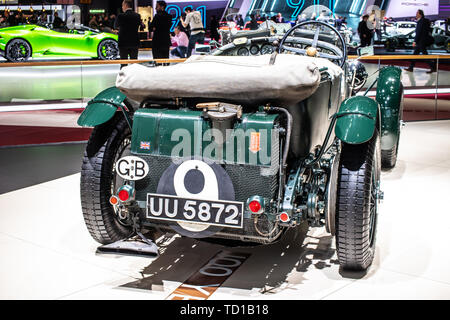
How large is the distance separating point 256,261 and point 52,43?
11.4 m

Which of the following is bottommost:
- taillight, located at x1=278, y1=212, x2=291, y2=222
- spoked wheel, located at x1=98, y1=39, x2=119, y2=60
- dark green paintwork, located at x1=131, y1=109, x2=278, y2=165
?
taillight, located at x1=278, y1=212, x2=291, y2=222

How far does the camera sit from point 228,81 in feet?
9.01

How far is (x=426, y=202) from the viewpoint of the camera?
4453mm

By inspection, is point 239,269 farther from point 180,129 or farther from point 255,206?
point 180,129

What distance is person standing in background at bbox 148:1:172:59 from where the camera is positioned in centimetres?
1025

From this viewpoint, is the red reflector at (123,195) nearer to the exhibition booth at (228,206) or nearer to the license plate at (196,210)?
the exhibition booth at (228,206)

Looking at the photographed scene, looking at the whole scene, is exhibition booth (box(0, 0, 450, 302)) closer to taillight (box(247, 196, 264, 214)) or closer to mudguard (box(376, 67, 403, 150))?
taillight (box(247, 196, 264, 214))

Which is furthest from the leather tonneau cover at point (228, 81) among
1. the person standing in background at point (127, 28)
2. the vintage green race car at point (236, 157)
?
the person standing in background at point (127, 28)

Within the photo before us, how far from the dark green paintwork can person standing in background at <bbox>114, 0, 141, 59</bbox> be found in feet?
22.1

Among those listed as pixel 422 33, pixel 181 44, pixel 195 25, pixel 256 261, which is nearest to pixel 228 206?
pixel 256 261

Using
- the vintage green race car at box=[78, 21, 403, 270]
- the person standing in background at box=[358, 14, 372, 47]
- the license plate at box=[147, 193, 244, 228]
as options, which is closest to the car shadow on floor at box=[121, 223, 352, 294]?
the vintage green race car at box=[78, 21, 403, 270]

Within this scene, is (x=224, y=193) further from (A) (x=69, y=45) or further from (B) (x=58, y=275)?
(A) (x=69, y=45)
